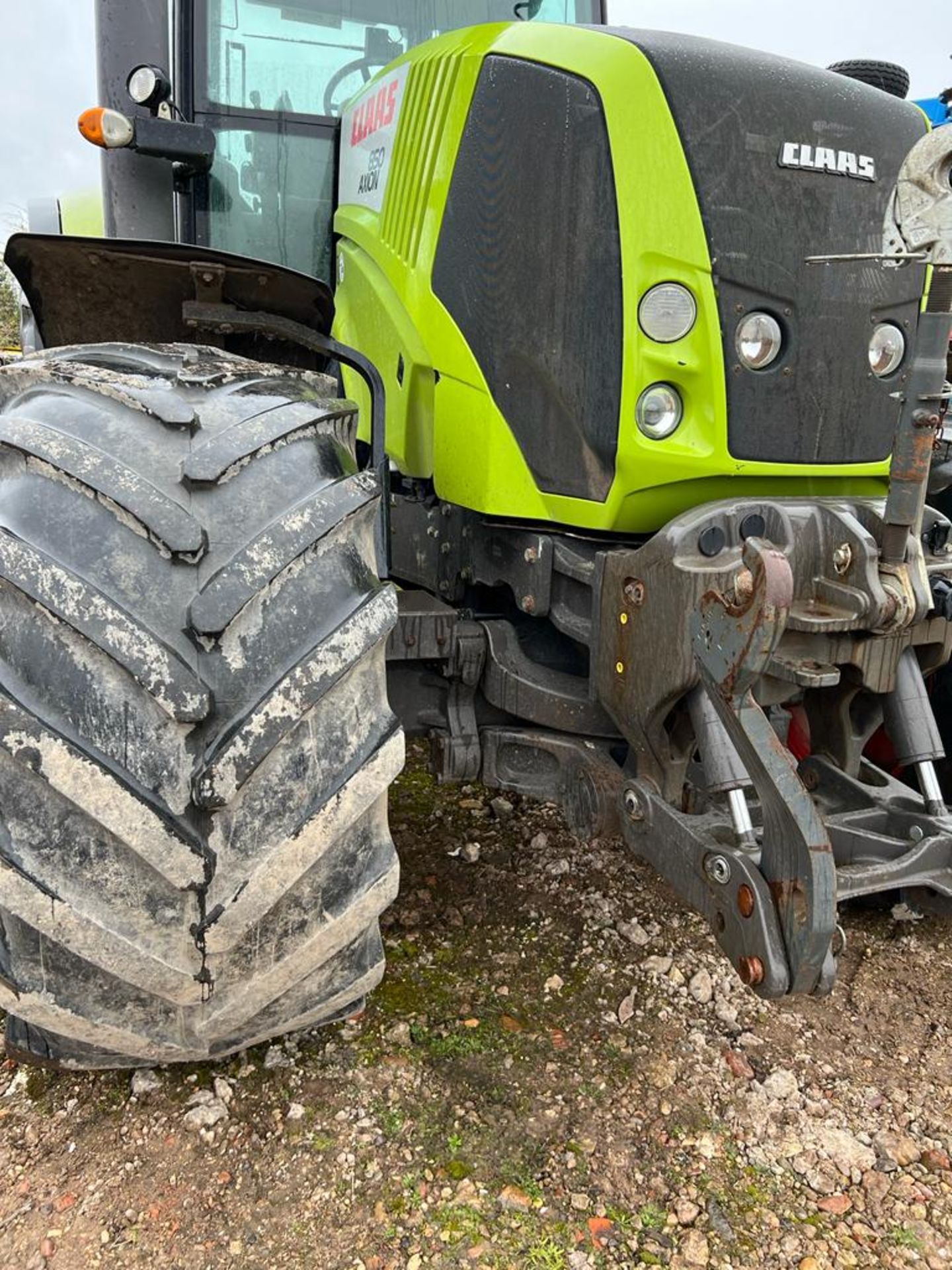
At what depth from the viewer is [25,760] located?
1.42m

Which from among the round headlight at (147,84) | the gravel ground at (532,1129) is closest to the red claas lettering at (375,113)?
the round headlight at (147,84)

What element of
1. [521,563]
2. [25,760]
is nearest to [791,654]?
[521,563]

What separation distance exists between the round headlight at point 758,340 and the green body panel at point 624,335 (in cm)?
7

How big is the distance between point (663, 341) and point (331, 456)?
704 mm

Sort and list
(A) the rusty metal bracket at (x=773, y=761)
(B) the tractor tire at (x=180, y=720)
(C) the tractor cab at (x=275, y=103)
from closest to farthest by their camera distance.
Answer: (B) the tractor tire at (x=180, y=720) < (A) the rusty metal bracket at (x=773, y=761) < (C) the tractor cab at (x=275, y=103)

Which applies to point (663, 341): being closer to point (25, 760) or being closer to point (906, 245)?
point (906, 245)

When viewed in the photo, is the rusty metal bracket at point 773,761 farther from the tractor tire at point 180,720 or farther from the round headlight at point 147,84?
the round headlight at point 147,84

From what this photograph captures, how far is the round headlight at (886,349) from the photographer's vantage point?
2.16m

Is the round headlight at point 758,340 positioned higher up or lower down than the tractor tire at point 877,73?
lower down

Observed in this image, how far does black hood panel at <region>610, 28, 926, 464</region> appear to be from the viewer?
1944 mm

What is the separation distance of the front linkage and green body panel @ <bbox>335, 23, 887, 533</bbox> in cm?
11

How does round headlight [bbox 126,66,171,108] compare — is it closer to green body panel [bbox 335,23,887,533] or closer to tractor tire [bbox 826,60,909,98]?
green body panel [bbox 335,23,887,533]

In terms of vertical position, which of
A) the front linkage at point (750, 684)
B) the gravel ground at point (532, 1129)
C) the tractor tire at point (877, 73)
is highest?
the tractor tire at point (877, 73)

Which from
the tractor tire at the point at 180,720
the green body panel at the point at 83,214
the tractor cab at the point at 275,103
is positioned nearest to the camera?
the tractor tire at the point at 180,720
